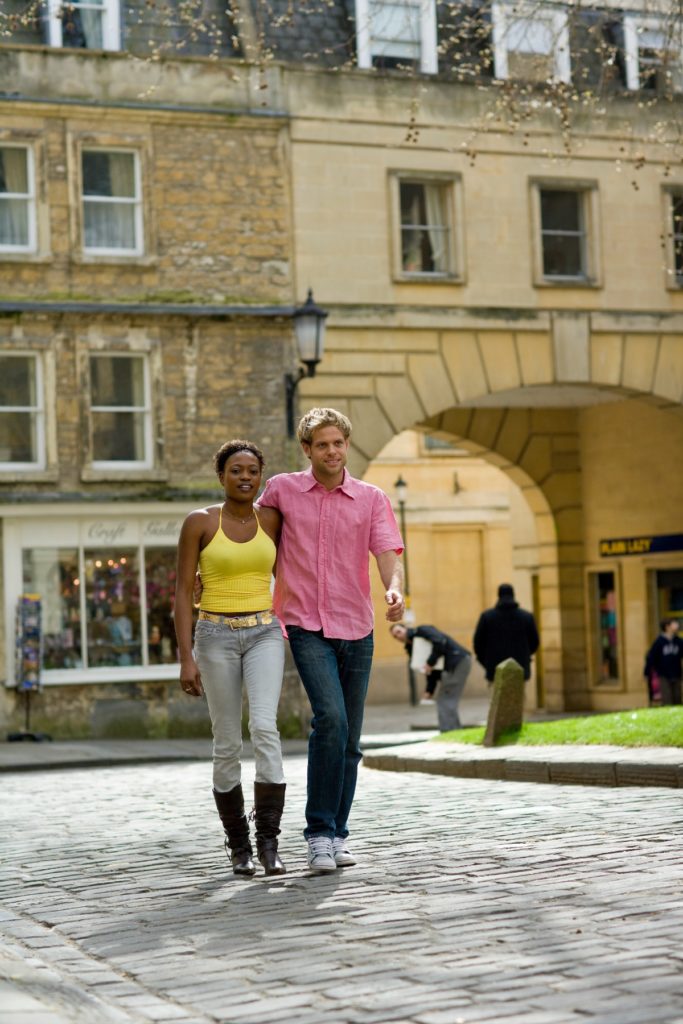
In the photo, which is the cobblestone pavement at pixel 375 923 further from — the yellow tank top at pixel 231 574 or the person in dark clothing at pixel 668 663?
the person in dark clothing at pixel 668 663

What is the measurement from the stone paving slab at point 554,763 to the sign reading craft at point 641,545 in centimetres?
1399

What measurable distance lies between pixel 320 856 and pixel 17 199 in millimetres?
18901

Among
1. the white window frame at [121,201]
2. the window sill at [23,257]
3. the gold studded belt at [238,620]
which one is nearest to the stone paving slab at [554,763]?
the gold studded belt at [238,620]

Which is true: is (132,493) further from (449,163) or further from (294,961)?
(294,961)

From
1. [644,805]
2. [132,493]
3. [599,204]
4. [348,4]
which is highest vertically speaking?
[348,4]

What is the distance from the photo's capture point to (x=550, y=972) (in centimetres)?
602

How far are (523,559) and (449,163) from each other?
8659 millimetres

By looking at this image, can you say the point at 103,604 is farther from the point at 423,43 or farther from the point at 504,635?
the point at 423,43

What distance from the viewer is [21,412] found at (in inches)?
1019

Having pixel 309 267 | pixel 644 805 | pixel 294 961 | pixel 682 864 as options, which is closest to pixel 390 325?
pixel 309 267

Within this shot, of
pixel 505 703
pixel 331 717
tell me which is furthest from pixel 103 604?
pixel 331 717

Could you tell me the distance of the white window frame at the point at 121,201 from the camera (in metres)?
26.3

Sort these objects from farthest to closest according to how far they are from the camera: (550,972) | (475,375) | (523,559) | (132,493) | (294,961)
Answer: (523,559), (475,375), (132,493), (294,961), (550,972)

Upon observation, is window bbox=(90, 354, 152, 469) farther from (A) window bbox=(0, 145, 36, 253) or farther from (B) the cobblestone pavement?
(B) the cobblestone pavement
